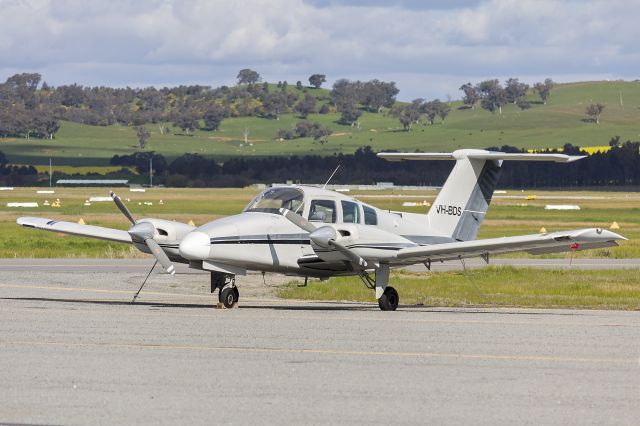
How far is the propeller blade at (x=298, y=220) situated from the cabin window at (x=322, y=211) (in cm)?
56

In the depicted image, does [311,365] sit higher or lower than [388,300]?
higher

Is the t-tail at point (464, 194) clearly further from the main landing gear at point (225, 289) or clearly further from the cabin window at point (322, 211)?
the main landing gear at point (225, 289)

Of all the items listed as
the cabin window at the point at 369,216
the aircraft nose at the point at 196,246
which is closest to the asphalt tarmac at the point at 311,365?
the aircraft nose at the point at 196,246

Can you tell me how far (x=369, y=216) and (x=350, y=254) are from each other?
6.05 ft

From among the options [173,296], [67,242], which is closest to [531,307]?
[173,296]

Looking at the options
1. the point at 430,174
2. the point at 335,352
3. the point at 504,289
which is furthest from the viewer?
the point at 430,174

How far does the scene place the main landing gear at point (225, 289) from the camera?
2577cm

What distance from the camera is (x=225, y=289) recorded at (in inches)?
1019

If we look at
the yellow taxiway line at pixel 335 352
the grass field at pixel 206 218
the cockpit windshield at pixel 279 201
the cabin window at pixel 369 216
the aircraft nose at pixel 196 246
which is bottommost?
the grass field at pixel 206 218

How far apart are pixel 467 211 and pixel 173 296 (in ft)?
24.0

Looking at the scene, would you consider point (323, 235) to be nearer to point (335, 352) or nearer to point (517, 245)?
point (517, 245)

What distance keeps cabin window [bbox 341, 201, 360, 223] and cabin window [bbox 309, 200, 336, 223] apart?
0.23 m

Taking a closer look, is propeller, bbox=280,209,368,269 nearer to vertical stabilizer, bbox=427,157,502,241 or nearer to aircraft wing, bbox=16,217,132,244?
vertical stabilizer, bbox=427,157,502,241

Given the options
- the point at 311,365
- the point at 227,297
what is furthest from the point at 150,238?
the point at 311,365
